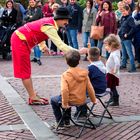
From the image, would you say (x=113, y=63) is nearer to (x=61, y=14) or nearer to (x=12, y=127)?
(x=61, y=14)

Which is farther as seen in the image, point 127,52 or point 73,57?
point 127,52

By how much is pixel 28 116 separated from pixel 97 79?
1275 millimetres

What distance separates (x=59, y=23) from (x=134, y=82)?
3.25m

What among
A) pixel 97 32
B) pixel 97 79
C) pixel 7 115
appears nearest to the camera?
pixel 97 79

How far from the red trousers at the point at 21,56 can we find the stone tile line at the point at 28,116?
0.52 meters

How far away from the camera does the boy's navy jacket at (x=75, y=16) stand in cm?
1415

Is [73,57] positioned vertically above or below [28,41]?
below

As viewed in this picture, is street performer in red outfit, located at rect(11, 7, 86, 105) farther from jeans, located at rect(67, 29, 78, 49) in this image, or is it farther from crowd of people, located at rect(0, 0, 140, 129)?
jeans, located at rect(67, 29, 78, 49)

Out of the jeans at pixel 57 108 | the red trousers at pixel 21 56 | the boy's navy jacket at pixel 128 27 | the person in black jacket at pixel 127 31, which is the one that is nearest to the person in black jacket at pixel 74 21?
the person in black jacket at pixel 127 31

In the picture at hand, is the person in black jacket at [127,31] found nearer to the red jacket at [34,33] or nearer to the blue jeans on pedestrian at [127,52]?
the blue jeans on pedestrian at [127,52]

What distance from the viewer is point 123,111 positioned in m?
7.33

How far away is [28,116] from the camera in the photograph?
23.0 ft

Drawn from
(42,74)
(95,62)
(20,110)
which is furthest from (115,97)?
(42,74)

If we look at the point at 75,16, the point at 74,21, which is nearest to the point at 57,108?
the point at 74,21
